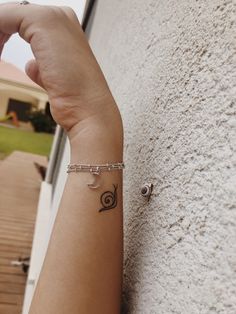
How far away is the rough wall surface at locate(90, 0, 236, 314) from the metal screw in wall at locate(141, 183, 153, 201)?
0.01m

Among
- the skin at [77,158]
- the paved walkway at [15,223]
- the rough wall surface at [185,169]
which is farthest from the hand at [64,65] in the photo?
the paved walkway at [15,223]

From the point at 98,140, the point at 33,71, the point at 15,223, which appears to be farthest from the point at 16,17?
the point at 15,223

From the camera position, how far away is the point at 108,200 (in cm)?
63

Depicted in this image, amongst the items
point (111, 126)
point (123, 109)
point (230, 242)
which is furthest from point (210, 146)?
point (123, 109)

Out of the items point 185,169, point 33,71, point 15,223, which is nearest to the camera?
point 185,169

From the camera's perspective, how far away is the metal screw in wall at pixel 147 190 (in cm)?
64

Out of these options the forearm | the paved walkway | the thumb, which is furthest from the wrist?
the paved walkway

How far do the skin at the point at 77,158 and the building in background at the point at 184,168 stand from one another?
0.21 ft

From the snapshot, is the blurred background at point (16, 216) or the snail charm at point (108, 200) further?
the blurred background at point (16, 216)

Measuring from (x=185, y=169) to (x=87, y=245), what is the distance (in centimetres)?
20

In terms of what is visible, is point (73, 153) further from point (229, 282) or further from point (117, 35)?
point (117, 35)

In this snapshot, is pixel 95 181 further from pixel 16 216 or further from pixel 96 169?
pixel 16 216

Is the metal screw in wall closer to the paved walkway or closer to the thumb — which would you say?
the thumb

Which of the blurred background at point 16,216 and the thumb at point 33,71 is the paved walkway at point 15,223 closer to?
the blurred background at point 16,216
